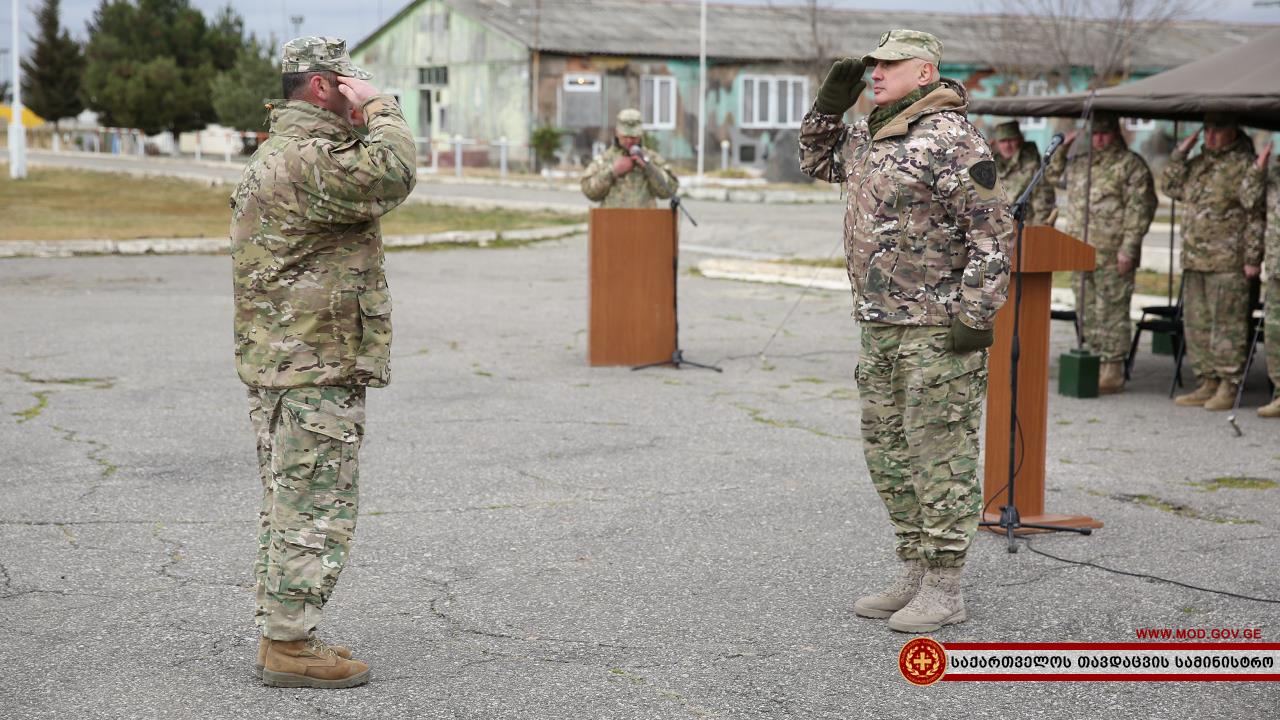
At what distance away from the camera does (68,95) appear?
6475 centimetres

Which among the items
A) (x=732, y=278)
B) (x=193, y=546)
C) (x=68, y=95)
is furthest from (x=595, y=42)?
(x=193, y=546)

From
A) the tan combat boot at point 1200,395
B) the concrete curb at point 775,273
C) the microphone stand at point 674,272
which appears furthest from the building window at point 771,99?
the tan combat boot at point 1200,395

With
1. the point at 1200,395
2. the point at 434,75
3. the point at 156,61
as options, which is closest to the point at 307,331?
the point at 1200,395

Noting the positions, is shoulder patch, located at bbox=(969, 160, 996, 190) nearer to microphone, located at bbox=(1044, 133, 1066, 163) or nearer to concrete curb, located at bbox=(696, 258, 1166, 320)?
microphone, located at bbox=(1044, 133, 1066, 163)

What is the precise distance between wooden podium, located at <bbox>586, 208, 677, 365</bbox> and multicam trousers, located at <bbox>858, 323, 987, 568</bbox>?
5.83 metres

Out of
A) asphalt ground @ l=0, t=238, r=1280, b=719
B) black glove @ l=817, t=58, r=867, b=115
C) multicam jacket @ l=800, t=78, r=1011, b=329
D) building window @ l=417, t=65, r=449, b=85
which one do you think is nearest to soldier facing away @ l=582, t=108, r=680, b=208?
asphalt ground @ l=0, t=238, r=1280, b=719

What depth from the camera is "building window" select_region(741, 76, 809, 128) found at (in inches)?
1731

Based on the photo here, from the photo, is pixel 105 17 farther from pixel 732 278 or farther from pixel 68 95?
pixel 732 278

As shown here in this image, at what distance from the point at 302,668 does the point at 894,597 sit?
2090mm

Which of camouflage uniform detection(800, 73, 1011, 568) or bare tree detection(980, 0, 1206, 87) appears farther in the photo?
bare tree detection(980, 0, 1206, 87)

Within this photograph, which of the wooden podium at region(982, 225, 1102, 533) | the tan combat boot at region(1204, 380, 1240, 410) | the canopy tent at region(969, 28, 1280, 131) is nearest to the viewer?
the wooden podium at region(982, 225, 1102, 533)

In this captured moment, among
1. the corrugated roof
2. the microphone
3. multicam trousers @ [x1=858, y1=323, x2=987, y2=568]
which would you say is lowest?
multicam trousers @ [x1=858, y1=323, x2=987, y2=568]

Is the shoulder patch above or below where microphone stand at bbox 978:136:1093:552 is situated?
above

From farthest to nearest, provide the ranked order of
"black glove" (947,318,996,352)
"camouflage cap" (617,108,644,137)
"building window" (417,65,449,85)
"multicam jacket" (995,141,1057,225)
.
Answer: "building window" (417,65,449,85)
"multicam jacket" (995,141,1057,225)
"camouflage cap" (617,108,644,137)
"black glove" (947,318,996,352)
